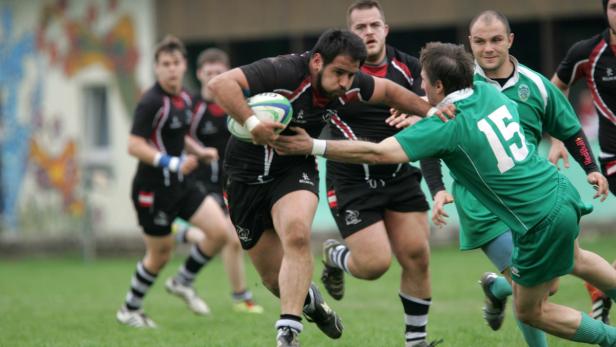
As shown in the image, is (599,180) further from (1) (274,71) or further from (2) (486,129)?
(1) (274,71)

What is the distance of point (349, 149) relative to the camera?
5949 millimetres

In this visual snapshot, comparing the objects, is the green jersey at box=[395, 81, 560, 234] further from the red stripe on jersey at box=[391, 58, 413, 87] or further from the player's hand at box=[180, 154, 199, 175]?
the player's hand at box=[180, 154, 199, 175]

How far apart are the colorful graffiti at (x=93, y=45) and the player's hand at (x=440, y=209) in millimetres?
14332

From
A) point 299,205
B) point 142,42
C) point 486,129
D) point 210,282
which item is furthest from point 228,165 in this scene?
point 142,42

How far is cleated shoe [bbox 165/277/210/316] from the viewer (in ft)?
34.5

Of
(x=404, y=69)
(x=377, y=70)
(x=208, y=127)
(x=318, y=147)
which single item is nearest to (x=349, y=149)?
(x=318, y=147)

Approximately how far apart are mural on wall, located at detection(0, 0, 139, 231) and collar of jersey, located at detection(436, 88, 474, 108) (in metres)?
15.2

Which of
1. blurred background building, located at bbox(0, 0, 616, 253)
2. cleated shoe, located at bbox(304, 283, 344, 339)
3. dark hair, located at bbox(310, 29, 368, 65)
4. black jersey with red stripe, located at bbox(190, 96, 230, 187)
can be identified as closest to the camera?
dark hair, located at bbox(310, 29, 368, 65)

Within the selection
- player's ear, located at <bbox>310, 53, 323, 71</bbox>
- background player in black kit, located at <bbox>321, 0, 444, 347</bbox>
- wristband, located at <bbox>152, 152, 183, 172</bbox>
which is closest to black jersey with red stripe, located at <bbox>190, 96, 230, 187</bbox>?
wristband, located at <bbox>152, 152, 183, 172</bbox>

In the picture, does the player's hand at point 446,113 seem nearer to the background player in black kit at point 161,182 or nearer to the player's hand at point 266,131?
the player's hand at point 266,131

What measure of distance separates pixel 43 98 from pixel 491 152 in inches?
A: 662

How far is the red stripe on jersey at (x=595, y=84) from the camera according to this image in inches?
316

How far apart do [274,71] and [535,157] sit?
1.70m

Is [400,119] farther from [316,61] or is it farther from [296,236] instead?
[296,236]
